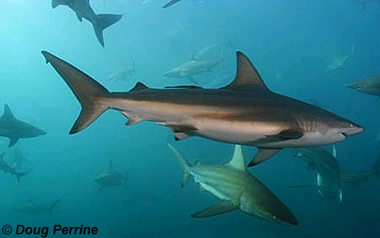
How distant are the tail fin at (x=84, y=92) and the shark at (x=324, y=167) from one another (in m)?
5.69

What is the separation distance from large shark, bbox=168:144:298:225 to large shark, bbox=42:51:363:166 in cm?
161

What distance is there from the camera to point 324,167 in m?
8.41

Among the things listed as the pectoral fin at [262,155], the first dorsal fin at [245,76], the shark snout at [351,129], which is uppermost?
the first dorsal fin at [245,76]

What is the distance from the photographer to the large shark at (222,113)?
3115 mm

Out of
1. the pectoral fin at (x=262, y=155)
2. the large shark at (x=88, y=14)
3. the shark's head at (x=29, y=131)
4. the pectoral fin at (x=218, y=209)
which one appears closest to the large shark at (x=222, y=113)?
the pectoral fin at (x=262, y=155)

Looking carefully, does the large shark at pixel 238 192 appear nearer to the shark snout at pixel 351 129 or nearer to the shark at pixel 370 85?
the shark snout at pixel 351 129

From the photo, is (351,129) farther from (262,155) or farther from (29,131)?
(29,131)

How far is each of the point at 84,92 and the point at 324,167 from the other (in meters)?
6.60

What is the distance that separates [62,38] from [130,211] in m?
94.2

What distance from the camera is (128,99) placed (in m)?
3.25

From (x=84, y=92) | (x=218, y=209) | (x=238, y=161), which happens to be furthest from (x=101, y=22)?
(x=84, y=92)

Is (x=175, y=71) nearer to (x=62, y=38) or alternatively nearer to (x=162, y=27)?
(x=162, y=27)

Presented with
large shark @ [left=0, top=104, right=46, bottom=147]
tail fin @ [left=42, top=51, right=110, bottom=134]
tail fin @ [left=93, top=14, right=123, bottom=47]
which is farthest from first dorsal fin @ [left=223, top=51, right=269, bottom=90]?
large shark @ [left=0, top=104, right=46, bottom=147]

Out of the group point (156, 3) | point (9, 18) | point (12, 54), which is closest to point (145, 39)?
point (156, 3)
